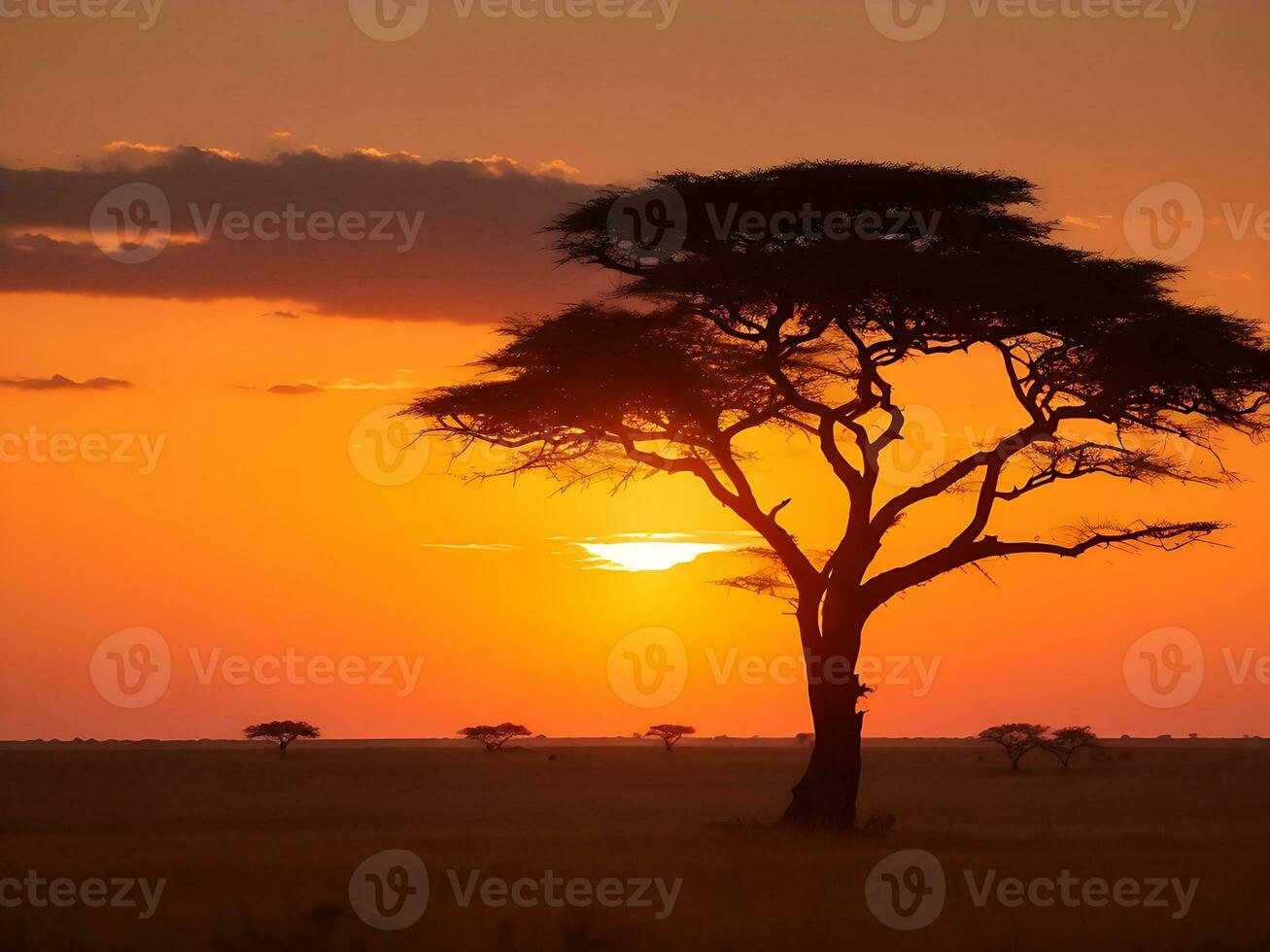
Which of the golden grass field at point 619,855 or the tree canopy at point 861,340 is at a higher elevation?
the tree canopy at point 861,340

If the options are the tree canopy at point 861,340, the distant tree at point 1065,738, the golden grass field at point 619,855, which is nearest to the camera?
the golden grass field at point 619,855

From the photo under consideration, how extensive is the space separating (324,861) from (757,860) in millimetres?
5949

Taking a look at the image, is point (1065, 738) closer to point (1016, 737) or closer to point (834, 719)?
point (1016, 737)

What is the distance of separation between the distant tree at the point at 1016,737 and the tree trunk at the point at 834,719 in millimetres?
52811

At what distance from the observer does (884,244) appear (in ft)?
83.6

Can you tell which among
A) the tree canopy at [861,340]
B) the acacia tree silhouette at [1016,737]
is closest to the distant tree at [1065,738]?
the acacia tree silhouette at [1016,737]

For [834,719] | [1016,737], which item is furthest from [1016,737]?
[834,719]

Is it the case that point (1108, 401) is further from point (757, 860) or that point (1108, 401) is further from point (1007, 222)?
point (757, 860)

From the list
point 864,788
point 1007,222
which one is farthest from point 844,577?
point 864,788

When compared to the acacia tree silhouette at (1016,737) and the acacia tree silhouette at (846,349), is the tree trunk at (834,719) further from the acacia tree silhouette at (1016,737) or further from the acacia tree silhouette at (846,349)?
the acacia tree silhouette at (1016,737)

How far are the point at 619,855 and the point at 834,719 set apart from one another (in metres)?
4.48

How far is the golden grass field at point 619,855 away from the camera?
48.8 feet

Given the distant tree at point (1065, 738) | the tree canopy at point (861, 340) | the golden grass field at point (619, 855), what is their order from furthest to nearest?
the distant tree at point (1065, 738) < the tree canopy at point (861, 340) < the golden grass field at point (619, 855)

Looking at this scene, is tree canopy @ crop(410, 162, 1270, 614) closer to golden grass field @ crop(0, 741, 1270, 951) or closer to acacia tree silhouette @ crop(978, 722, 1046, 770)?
golden grass field @ crop(0, 741, 1270, 951)
